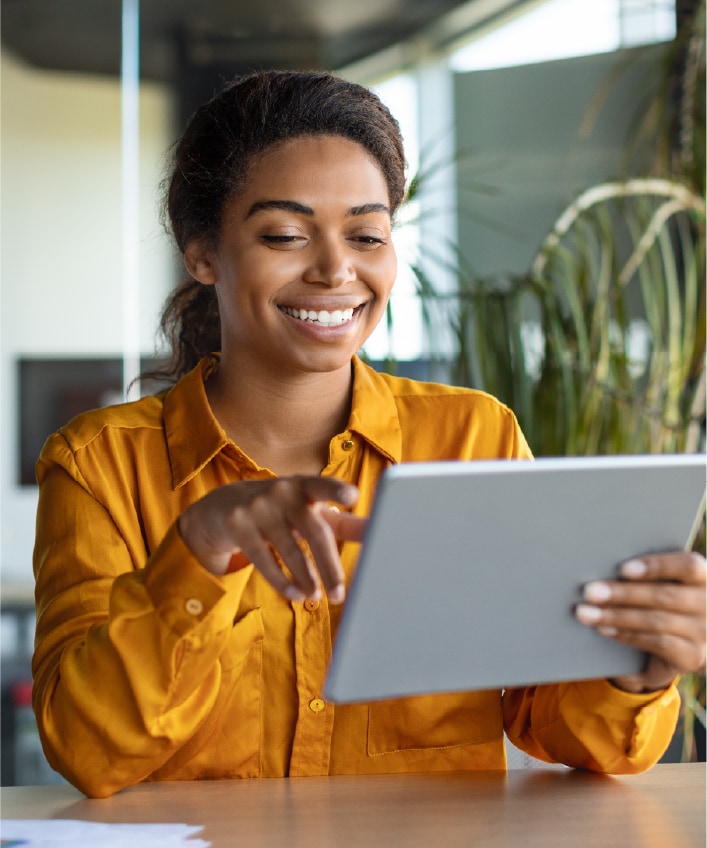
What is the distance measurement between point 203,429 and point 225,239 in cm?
27

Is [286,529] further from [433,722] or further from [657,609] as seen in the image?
[433,722]

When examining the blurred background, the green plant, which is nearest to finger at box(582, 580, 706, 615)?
the green plant

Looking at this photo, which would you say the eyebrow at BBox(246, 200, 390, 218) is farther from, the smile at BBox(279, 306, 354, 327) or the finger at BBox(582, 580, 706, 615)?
the finger at BBox(582, 580, 706, 615)

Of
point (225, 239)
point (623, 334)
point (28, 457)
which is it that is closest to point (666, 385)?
point (623, 334)

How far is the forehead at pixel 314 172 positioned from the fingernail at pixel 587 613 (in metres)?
0.70

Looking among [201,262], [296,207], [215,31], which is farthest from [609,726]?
[215,31]

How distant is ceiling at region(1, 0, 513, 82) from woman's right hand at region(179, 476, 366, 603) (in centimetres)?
266

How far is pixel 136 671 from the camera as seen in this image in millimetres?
1195

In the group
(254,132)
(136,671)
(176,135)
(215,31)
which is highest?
(215,31)

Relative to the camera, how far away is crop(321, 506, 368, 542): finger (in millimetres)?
1020

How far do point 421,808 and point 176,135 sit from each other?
2.70 meters

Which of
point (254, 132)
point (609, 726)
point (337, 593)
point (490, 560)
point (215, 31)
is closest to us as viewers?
point (490, 560)

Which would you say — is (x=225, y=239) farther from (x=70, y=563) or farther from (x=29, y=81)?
(x=29, y=81)

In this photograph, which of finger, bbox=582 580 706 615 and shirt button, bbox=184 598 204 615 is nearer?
finger, bbox=582 580 706 615
